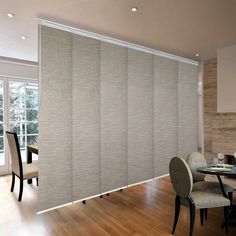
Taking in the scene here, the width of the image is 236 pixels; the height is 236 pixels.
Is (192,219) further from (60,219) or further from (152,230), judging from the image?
(60,219)

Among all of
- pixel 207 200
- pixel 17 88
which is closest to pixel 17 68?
pixel 17 88

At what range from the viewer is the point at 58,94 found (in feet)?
9.95

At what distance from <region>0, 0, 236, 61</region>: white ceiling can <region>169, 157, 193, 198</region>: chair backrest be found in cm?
183

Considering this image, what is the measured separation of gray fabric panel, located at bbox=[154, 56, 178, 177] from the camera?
4.44m

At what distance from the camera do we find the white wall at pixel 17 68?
4.84 m

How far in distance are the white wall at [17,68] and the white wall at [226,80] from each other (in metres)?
4.18

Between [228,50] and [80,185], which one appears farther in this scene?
[228,50]

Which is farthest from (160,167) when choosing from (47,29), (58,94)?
(47,29)

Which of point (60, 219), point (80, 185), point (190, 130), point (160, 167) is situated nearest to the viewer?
point (60, 219)

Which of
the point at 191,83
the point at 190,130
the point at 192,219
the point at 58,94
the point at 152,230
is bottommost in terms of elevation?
the point at 152,230

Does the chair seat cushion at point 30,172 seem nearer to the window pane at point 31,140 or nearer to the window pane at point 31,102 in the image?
the window pane at point 31,140

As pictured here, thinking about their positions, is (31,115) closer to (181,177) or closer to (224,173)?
(181,177)

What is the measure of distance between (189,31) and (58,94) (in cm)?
222

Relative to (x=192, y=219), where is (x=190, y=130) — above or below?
above
